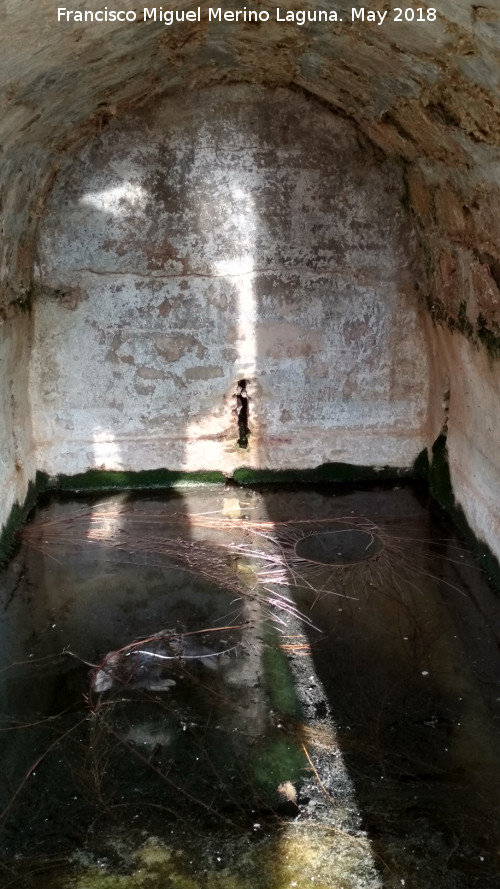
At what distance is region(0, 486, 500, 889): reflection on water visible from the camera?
2357mm

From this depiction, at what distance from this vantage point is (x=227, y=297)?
4738 millimetres

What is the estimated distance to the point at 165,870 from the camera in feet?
7.52

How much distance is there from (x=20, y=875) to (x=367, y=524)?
2.71 metres

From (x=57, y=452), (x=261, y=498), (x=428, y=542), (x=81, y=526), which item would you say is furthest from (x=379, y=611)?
(x=57, y=452)

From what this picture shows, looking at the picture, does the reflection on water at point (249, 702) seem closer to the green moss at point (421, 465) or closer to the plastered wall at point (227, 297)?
the green moss at point (421, 465)

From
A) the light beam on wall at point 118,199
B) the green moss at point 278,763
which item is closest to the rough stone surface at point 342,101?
the light beam on wall at point 118,199

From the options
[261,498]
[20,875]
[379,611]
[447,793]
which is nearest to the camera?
[20,875]

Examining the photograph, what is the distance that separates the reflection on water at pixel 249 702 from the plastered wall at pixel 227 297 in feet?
2.00

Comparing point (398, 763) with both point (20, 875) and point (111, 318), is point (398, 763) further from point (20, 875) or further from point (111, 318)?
point (111, 318)

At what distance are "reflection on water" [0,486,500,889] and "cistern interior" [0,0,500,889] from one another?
0.05ft

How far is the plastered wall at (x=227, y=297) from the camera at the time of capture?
4480 millimetres

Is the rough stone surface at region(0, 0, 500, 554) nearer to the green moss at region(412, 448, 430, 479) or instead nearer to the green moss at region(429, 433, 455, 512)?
the green moss at region(429, 433, 455, 512)

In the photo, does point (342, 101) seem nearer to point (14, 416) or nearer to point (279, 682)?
point (14, 416)

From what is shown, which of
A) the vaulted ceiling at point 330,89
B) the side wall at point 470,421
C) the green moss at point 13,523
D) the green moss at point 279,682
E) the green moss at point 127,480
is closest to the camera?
the vaulted ceiling at point 330,89
